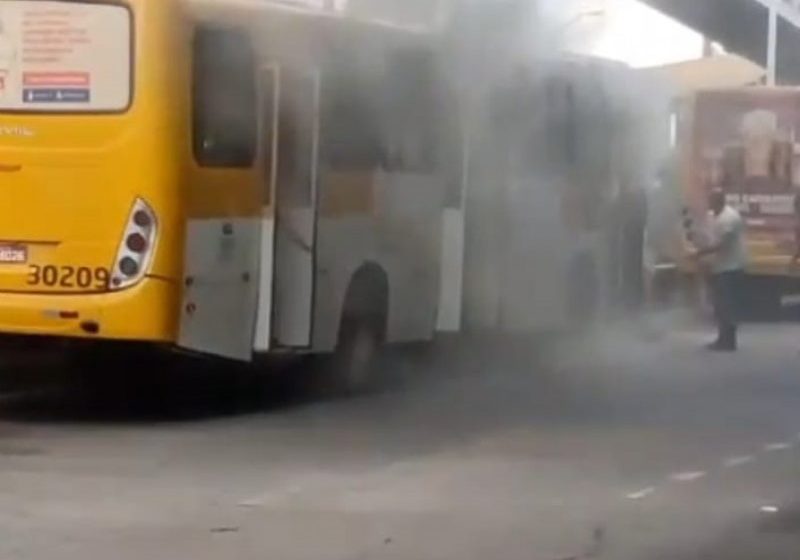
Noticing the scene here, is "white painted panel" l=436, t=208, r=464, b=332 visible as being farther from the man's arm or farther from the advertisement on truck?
the advertisement on truck

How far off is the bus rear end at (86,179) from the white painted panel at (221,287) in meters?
0.23

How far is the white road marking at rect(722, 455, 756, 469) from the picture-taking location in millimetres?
13188

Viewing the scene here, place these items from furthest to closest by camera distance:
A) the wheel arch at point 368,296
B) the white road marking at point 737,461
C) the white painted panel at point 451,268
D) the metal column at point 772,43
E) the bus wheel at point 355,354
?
the metal column at point 772,43 < the white painted panel at point 451,268 < the bus wheel at point 355,354 < the wheel arch at point 368,296 < the white road marking at point 737,461

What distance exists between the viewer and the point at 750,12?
1433 inches

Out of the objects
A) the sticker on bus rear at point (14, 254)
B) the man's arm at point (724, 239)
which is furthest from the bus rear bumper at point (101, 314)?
the man's arm at point (724, 239)

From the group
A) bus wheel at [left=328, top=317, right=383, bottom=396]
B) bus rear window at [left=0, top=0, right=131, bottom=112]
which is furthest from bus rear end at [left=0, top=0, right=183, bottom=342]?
bus wheel at [left=328, top=317, right=383, bottom=396]

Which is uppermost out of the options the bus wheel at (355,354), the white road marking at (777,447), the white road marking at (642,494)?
the bus wheel at (355,354)

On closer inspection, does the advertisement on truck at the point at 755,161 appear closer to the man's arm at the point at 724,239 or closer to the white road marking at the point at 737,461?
the man's arm at the point at 724,239

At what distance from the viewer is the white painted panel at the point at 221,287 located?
14109 millimetres

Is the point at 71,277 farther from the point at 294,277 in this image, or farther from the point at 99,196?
the point at 294,277

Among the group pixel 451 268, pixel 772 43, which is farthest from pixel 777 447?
pixel 772 43

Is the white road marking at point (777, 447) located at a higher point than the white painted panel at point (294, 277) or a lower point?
lower

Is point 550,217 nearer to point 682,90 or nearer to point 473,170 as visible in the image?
point 473,170

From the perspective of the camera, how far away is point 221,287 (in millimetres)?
14367
